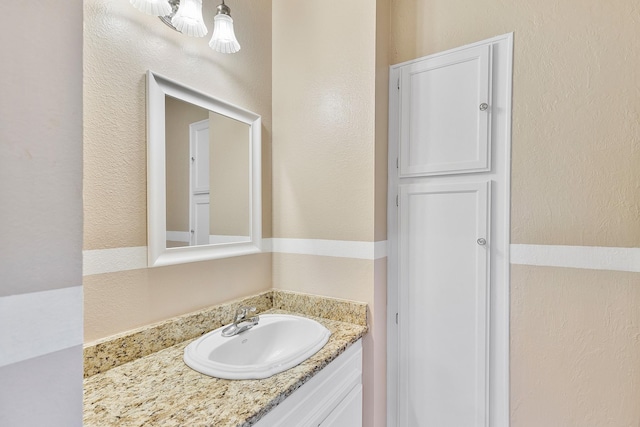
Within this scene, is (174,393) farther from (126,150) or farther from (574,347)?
(574,347)

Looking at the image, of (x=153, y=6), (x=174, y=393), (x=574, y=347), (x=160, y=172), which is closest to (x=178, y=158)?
(x=160, y=172)

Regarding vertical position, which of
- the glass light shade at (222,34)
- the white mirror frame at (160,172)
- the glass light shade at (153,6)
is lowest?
the white mirror frame at (160,172)

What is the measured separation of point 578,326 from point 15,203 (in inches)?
64.2

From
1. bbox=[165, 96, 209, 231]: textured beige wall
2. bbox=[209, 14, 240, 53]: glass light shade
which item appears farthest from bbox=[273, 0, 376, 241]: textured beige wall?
bbox=[165, 96, 209, 231]: textured beige wall

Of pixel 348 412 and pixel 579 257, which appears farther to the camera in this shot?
pixel 348 412

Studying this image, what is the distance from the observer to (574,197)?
111 cm

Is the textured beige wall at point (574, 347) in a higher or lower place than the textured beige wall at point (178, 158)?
lower

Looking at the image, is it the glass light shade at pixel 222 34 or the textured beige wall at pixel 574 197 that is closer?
the textured beige wall at pixel 574 197

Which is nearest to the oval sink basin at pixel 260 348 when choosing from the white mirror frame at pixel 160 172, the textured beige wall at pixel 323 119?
the white mirror frame at pixel 160 172

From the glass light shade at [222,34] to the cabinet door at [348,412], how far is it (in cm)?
155

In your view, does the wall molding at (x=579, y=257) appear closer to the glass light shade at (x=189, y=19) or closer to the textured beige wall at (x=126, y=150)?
the textured beige wall at (x=126, y=150)

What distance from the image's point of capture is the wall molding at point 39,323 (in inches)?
16.3

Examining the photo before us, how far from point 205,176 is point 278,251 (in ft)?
1.90

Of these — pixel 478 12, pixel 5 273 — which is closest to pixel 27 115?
pixel 5 273
